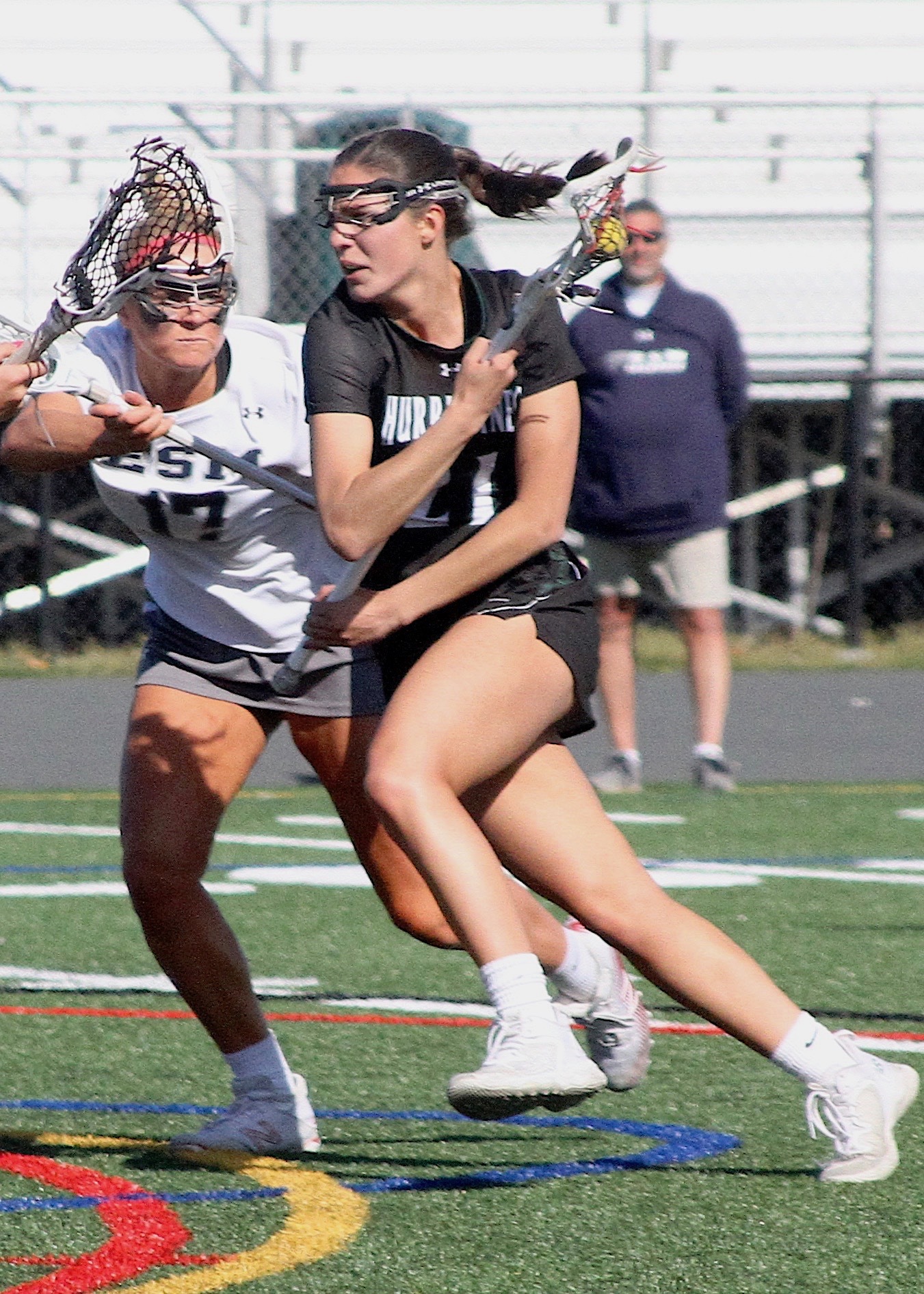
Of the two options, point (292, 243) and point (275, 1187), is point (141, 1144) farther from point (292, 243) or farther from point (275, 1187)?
point (292, 243)

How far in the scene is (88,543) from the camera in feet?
44.6

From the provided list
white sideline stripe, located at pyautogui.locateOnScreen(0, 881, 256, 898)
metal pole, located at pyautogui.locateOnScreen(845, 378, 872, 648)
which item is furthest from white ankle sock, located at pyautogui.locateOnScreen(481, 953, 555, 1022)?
metal pole, located at pyautogui.locateOnScreen(845, 378, 872, 648)

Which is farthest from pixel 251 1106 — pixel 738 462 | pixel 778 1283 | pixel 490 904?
pixel 738 462

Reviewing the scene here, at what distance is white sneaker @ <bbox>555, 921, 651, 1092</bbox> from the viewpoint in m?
4.27

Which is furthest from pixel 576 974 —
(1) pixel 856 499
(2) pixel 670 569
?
(1) pixel 856 499

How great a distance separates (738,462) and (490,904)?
10.7 metres

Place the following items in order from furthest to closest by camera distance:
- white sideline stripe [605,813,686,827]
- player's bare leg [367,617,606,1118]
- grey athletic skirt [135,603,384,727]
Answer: white sideline stripe [605,813,686,827], grey athletic skirt [135,603,384,727], player's bare leg [367,617,606,1118]

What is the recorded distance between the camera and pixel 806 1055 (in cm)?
372

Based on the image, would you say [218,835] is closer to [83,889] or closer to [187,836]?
[83,889]

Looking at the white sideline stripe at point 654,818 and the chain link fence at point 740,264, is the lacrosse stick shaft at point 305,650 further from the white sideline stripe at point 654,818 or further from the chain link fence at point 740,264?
the chain link fence at point 740,264

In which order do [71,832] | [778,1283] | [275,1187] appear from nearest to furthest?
[778,1283], [275,1187], [71,832]

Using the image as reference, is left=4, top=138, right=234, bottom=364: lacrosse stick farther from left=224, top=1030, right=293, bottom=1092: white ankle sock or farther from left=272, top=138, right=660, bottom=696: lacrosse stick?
left=224, top=1030, right=293, bottom=1092: white ankle sock

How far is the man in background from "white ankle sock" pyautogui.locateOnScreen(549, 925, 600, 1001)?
448cm

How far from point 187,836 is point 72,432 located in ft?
2.71
